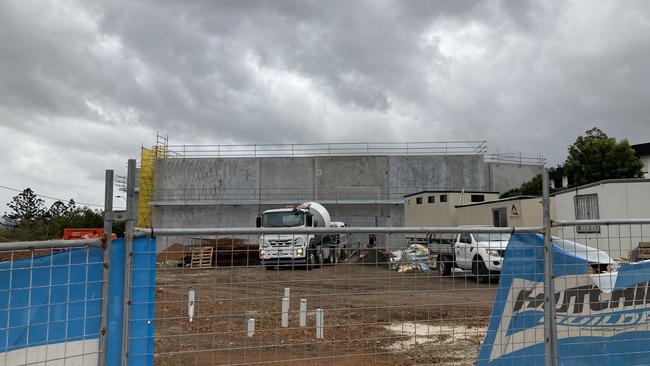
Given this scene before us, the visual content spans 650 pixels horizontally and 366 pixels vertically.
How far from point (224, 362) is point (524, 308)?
404cm

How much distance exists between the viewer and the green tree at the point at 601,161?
35.3m

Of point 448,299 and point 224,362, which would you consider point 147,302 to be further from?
point 448,299

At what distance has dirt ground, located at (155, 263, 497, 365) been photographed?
525cm

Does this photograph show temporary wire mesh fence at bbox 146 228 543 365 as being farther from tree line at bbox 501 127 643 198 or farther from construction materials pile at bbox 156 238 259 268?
tree line at bbox 501 127 643 198

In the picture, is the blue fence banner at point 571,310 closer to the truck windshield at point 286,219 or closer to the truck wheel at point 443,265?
the truck wheel at point 443,265

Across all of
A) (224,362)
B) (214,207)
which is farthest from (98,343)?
(214,207)

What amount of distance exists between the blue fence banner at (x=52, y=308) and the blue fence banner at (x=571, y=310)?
11.3 feet

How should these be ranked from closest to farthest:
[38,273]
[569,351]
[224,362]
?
[38,273] → [569,351] → [224,362]

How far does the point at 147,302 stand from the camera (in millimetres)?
3760

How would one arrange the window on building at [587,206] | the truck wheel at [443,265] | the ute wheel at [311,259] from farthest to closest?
the window on building at [587,206] < the truck wheel at [443,265] < the ute wheel at [311,259]

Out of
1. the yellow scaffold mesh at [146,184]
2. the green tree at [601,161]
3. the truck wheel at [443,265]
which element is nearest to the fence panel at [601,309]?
the truck wheel at [443,265]

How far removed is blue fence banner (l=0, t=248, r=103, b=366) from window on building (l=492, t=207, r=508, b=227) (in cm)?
2405

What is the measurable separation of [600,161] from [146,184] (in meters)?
36.6

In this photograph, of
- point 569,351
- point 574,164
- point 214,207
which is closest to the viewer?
point 569,351
